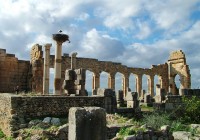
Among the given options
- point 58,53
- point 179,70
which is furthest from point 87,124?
point 179,70

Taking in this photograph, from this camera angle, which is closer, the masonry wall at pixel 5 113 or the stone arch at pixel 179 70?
the masonry wall at pixel 5 113

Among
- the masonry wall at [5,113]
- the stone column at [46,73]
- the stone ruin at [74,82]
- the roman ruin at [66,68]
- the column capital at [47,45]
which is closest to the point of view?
the masonry wall at [5,113]

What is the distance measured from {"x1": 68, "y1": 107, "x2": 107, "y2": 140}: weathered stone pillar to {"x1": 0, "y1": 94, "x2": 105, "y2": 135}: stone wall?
24.2 feet

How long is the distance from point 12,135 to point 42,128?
1317 mm

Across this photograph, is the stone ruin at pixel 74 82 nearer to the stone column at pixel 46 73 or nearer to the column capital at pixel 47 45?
the stone column at pixel 46 73

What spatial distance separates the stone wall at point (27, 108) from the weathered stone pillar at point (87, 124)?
737 cm

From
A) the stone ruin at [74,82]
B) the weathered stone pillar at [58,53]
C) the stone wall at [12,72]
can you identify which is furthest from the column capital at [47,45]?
the stone ruin at [74,82]

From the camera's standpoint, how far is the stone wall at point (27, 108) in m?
12.7

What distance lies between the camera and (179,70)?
3775 cm

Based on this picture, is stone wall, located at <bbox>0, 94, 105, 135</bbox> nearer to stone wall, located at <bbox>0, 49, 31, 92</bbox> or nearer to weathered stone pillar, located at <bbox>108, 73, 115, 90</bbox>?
stone wall, located at <bbox>0, 49, 31, 92</bbox>

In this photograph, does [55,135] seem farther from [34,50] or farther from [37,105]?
[34,50]

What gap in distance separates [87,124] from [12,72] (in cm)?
2244

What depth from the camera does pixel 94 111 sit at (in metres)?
5.86

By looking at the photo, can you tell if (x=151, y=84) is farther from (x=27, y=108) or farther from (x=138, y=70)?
(x=27, y=108)
